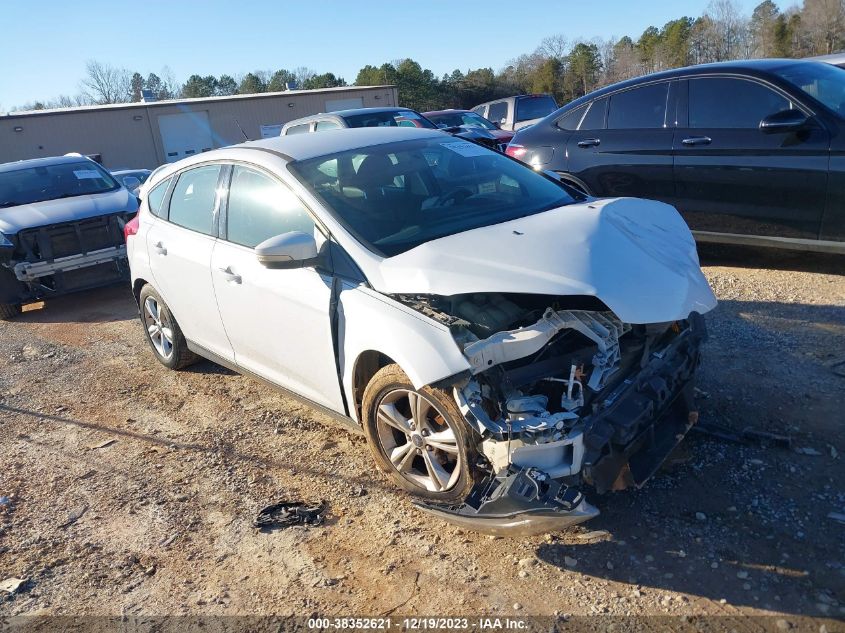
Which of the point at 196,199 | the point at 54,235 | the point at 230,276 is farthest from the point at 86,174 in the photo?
the point at 230,276

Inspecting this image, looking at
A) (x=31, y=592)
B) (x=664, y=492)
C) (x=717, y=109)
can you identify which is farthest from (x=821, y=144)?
(x=31, y=592)

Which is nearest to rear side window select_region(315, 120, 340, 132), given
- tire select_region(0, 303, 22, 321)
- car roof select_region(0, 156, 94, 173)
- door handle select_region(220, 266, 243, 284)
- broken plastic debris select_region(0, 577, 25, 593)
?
car roof select_region(0, 156, 94, 173)

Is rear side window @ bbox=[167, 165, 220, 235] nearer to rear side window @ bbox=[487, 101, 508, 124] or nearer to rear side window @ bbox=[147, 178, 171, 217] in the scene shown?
rear side window @ bbox=[147, 178, 171, 217]

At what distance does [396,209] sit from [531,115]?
14602mm

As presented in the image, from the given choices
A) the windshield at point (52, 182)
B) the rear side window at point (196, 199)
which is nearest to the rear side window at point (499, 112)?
the windshield at point (52, 182)

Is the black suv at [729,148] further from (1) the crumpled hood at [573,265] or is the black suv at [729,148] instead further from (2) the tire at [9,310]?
(2) the tire at [9,310]

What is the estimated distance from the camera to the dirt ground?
2805mm

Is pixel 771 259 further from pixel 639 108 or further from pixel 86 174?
pixel 86 174

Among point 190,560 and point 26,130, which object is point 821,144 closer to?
point 190,560

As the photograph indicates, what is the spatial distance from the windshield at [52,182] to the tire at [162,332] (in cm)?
428

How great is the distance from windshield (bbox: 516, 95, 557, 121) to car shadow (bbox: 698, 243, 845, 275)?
1090 cm

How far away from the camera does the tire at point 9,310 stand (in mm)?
8109

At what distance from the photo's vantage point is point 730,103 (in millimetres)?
6000

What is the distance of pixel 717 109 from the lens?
6.09m
